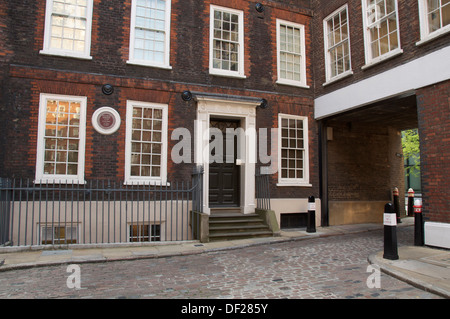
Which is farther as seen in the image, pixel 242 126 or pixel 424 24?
pixel 242 126

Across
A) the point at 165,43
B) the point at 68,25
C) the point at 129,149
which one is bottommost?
the point at 129,149

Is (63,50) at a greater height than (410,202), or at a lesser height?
greater

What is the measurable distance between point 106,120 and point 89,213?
8.23 ft

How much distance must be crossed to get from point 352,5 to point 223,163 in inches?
248

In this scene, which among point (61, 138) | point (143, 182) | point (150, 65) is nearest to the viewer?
point (61, 138)

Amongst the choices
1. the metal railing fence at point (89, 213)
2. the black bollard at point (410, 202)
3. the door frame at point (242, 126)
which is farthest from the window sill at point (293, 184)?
the black bollard at point (410, 202)

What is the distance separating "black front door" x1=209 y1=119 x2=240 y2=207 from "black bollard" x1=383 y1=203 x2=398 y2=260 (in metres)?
4.98

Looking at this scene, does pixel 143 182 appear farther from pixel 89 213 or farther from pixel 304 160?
pixel 304 160

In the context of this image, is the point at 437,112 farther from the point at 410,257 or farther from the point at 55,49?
the point at 55,49

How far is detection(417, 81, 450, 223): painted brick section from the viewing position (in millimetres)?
7203

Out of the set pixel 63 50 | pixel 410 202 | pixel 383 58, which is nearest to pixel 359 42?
pixel 383 58

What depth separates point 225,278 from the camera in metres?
5.26

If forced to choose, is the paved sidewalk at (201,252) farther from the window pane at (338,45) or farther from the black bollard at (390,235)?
the window pane at (338,45)
